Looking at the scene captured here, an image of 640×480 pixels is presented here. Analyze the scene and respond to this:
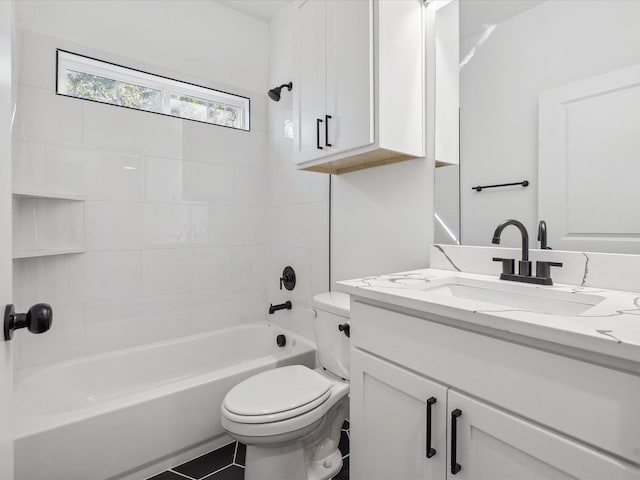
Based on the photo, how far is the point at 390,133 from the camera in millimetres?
1413

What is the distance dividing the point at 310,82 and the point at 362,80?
375 millimetres

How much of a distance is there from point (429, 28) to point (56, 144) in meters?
1.97

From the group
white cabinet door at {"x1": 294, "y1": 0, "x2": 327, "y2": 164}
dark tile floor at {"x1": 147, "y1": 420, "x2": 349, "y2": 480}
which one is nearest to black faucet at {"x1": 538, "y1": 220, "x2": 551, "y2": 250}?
white cabinet door at {"x1": 294, "y1": 0, "x2": 327, "y2": 164}

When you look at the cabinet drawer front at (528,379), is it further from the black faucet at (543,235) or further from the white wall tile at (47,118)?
the white wall tile at (47,118)

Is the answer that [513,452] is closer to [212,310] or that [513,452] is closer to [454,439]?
[454,439]

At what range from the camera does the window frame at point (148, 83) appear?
6.08 feet

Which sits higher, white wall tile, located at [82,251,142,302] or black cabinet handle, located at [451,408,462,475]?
white wall tile, located at [82,251,142,302]

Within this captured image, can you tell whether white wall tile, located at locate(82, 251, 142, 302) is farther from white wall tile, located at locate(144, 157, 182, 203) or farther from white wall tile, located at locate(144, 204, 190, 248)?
white wall tile, located at locate(144, 157, 182, 203)

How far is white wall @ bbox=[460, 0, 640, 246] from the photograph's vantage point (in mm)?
1044

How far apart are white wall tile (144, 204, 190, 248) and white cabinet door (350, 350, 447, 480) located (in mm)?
1546

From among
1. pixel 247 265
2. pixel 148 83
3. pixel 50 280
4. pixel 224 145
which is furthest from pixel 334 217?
pixel 50 280

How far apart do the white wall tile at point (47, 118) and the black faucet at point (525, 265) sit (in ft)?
7.06

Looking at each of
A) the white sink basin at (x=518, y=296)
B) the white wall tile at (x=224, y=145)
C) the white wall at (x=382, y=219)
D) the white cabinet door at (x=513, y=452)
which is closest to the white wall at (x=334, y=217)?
the white wall at (x=382, y=219)

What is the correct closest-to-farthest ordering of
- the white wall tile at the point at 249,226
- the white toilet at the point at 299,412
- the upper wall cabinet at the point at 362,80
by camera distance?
the white toilet at the point at 299,412
the upper wall cabinet at the point at 362,80
the white wall tile at the point at 249,226
